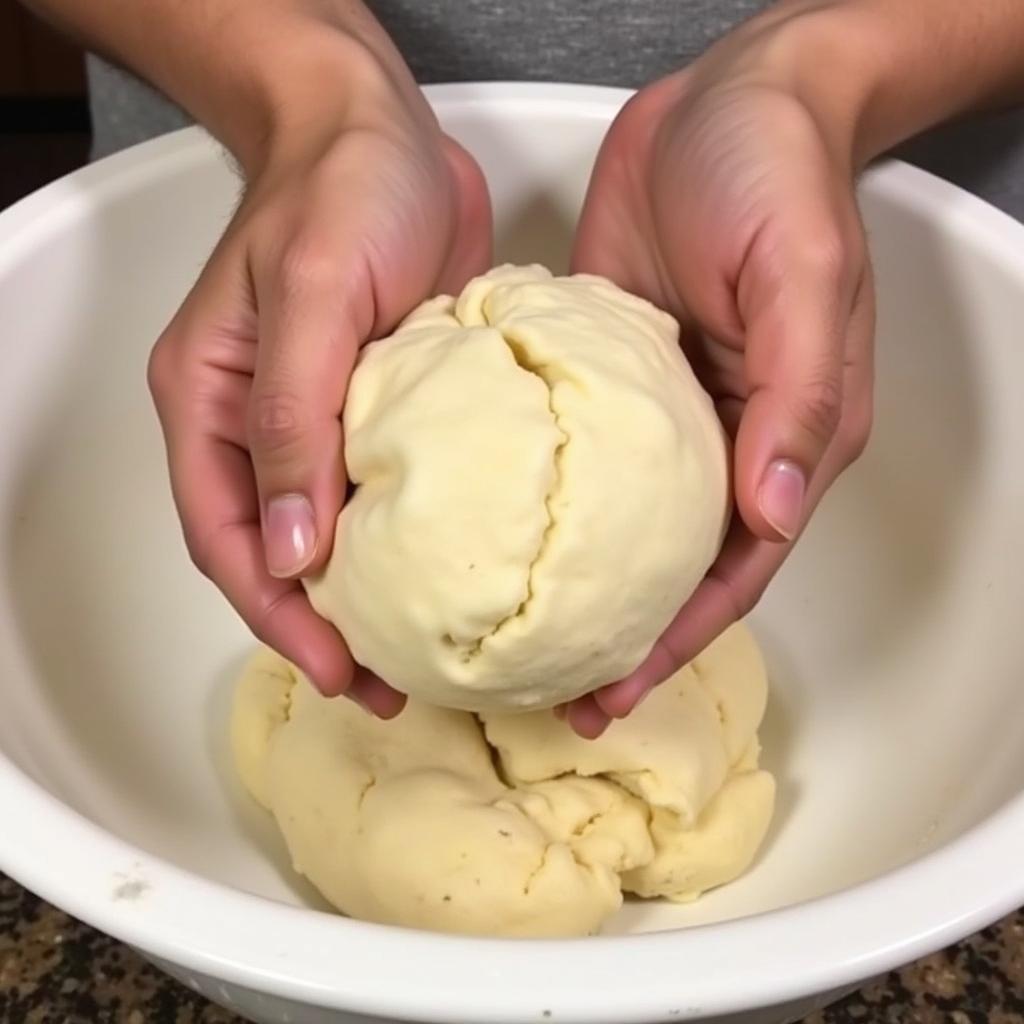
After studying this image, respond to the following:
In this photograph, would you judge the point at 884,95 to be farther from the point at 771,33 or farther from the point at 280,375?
the point at 280,375

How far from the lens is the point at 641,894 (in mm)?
702

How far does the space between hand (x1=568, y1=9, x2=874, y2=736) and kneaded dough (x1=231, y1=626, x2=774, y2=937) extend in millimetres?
54

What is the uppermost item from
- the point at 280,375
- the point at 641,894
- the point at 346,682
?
the point at 280,375

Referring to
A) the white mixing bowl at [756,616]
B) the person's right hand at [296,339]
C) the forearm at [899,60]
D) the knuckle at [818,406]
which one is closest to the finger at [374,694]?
the person's right hand at [296,339]

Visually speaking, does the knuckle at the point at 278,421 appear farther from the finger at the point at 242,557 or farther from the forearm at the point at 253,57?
the forearm at the point at 253,57

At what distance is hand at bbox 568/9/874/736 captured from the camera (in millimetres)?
553

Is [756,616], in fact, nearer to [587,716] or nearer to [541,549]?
[587,716]

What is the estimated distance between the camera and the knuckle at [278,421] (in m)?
0.54

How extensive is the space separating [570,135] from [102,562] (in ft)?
1.30

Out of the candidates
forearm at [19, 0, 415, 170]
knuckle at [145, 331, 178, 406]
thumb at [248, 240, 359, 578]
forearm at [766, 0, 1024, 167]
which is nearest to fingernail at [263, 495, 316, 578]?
thumb at [248, 240, 359, 578]

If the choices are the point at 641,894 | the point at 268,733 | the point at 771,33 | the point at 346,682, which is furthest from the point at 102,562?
the point at 771,33

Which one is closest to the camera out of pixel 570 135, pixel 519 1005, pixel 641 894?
pixel 519 1005

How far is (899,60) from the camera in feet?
2.48

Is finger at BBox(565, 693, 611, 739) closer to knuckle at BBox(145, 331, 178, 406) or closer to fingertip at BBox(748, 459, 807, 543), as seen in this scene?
fingertip at BBox(748, 459, 807, 543)
